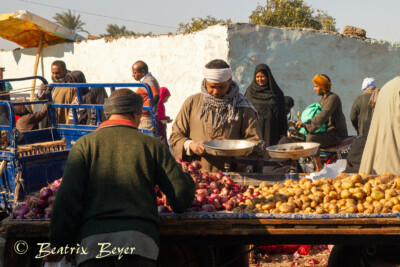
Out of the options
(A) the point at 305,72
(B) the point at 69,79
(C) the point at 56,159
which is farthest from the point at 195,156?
(A) the point at 305,72

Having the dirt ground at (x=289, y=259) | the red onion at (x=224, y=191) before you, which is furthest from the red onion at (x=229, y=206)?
the dirt ground at (x=289, y=259)

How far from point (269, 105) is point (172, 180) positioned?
14.6 ft

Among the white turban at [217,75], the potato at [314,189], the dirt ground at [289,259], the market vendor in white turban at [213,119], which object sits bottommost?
the dirt ground at [289,259]

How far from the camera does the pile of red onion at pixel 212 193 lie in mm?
4002

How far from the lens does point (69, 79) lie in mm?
8422

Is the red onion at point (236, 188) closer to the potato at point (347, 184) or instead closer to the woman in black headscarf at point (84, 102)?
the potato at point (347, 184)

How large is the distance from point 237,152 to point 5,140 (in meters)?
4.77

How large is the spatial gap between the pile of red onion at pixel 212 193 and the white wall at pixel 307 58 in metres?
6.42

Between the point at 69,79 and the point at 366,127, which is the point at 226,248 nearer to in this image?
the point at 366,127

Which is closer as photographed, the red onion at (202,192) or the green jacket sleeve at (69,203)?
the green jacket sleeve at (69,203)

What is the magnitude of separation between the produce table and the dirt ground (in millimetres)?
1785

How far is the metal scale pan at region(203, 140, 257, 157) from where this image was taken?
4648 mm

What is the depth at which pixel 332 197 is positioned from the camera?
4.03 meters

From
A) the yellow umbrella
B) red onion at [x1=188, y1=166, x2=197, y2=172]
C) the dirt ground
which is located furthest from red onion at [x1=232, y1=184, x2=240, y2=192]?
the yellow umbrella
